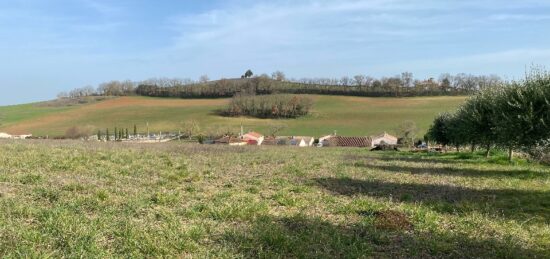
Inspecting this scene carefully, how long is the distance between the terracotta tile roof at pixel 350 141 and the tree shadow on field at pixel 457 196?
94.5 metres

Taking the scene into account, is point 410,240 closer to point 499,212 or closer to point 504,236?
point 504,236

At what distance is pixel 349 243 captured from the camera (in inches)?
362

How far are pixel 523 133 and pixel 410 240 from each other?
2087 cm

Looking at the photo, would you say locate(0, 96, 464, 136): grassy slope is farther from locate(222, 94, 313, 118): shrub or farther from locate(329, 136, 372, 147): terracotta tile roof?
locate(329, 136, 372, 147): terracotta tile roof

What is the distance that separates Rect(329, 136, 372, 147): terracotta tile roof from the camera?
375 feet

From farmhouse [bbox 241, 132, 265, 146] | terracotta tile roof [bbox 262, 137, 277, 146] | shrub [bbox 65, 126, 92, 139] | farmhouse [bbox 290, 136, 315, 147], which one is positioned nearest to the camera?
farmhouse [bbox 290, 136, 315, 147]

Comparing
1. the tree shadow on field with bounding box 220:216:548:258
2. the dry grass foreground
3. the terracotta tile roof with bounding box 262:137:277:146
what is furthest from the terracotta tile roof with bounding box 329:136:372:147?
the tree shadow on field with bounding box 220:216:548:258

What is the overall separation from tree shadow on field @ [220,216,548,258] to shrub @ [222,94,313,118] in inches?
5452

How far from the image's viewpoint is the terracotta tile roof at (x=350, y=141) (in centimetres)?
11444

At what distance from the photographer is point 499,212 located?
45.1 ft

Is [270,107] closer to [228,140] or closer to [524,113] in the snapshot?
[228,140]

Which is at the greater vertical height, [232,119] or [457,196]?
[457,196]

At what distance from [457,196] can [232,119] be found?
416ft

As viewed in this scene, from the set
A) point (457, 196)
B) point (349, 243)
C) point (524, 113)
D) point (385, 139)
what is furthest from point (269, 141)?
point (349, 243)
